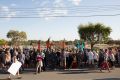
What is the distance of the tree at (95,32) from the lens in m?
87.2

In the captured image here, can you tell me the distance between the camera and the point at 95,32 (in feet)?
293

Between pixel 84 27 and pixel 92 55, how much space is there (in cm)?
6334

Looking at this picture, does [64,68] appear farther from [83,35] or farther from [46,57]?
[83,35]

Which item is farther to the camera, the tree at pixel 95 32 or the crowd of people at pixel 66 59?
the tree at pixel 95 32

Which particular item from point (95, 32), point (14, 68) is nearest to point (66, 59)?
point (14, 68)

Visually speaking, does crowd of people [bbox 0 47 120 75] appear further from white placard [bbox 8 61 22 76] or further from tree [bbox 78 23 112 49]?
tree [bbox 78 23 112 49]

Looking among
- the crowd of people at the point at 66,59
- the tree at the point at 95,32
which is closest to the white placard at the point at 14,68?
the crowd of people at the point at 66,59

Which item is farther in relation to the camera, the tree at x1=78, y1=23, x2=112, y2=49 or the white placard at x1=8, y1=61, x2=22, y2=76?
the tree at x1=78, y1=23, x2=112, y2=49

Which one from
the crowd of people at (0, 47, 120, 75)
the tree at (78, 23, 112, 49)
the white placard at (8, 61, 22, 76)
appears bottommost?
the white placard at (8, 61, 22, 76)

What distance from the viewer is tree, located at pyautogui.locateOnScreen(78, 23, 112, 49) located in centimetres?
8719

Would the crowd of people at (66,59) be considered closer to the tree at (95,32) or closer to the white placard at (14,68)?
the white placard at (14,68)

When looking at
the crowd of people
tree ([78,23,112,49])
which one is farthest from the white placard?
tree ([78,23,112,49])

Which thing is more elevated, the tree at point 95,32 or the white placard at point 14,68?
the tree at point 95,32

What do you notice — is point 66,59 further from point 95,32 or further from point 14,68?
point 95,32
